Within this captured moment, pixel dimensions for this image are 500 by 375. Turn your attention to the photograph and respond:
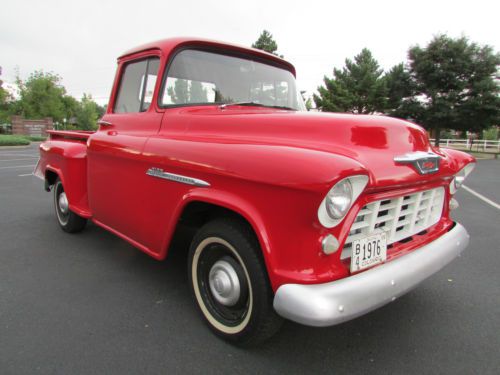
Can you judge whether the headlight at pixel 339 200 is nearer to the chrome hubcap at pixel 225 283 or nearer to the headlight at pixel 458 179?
the chrome hubcap at pixel 225 283

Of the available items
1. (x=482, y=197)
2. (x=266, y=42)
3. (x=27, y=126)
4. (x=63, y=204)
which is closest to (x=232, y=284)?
(x=63, y=204)

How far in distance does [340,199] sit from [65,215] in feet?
11.6

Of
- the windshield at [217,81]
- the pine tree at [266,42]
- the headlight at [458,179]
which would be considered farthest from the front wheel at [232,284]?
the pine tree at [266,42]

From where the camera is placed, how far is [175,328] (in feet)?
7.30

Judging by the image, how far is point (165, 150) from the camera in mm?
2309

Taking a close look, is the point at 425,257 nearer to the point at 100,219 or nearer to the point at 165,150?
the point at 165,150

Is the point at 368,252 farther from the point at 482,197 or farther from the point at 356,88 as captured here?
the point at 356,88

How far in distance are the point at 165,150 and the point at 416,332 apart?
1.97 m

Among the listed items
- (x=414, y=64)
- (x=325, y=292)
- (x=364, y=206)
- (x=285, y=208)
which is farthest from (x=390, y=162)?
(x=414, y=64)

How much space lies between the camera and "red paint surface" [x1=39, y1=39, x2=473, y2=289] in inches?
64.1

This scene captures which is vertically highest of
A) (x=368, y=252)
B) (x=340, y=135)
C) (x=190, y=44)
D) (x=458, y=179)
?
(x=190, y=44)

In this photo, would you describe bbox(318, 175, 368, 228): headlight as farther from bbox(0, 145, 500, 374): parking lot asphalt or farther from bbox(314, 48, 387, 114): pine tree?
bbox(314, 48, 387, 114): pine tree

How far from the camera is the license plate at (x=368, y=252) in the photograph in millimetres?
1703

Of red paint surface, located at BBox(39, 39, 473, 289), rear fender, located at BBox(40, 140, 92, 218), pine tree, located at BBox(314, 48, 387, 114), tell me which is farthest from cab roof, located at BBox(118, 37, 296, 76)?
pine tree, located at BBox(314, 48, 387, 114)
